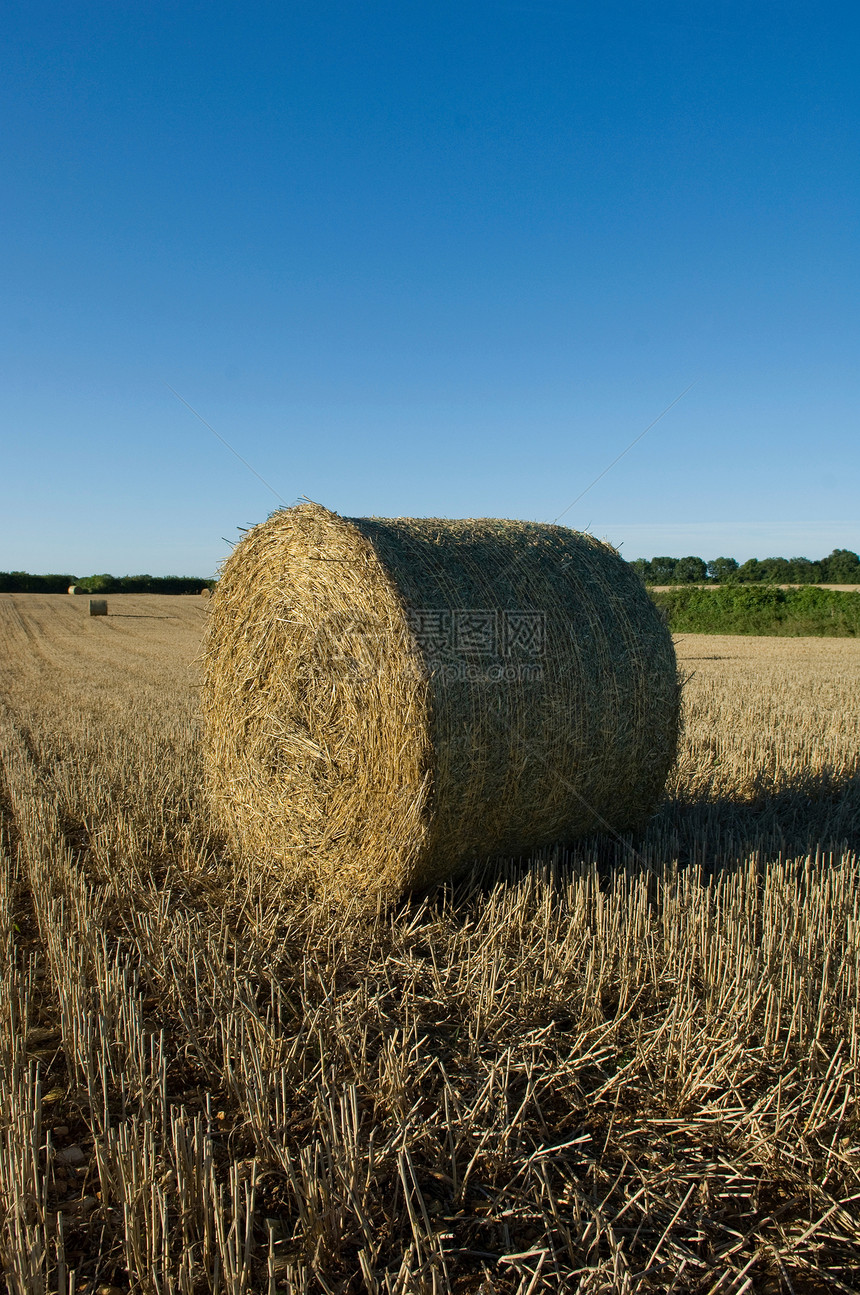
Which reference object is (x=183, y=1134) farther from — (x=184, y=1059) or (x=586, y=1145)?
(x=586, y=1145)

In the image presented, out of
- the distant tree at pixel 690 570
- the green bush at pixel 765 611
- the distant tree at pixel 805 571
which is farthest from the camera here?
the distant tree at pixel 805 571

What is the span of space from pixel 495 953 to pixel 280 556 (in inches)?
100

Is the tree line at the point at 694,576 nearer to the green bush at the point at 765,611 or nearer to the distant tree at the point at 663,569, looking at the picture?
the distant tree at the point at 663,569

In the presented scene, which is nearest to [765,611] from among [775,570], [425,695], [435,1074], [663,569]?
[663,569]

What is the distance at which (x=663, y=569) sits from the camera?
4447 centimetres

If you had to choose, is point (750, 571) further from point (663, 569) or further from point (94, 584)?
point (94, 584)

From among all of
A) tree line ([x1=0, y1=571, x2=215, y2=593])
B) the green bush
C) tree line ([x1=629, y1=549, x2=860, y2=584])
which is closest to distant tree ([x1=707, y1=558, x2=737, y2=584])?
tree line ([x1=629, y1=549, x2=860, y2=584])

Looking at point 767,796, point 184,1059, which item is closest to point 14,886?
point 184,1059

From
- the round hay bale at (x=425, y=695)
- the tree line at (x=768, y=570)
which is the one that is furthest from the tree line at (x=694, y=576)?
the round hay bale at (x=425, y=695)

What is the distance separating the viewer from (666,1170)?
7.71 feet

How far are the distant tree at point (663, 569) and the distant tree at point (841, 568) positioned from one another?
8.39m

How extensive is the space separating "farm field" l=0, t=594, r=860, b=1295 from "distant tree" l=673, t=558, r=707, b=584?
40.3 meters

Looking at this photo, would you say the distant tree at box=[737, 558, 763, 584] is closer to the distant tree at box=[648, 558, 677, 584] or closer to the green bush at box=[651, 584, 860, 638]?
the distant tree at box=[648, 558, 677, 584]

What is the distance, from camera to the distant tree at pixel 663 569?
4253 cm
